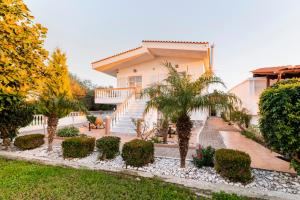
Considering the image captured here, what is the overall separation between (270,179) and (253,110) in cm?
804

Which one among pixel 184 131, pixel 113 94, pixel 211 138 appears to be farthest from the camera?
pixel 113 94

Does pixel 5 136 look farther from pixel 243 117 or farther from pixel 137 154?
pixel 243 117

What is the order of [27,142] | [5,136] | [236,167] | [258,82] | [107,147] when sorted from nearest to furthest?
1. [236,167]
2. [107,147]
3. [27,142]
4. [5,136]
5. [258,82]

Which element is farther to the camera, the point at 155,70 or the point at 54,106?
the point at 155,70

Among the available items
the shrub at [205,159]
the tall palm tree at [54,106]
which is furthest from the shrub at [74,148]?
the shrub at [205,159]

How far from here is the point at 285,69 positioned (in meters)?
10.3

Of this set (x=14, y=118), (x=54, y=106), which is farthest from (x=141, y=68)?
(x=14, y=118)

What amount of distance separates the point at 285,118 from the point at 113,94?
13379 millimetres

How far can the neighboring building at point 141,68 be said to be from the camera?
12484 millimetres

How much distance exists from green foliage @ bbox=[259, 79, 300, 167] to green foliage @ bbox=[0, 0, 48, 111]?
588 cm

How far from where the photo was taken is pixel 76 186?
4.10 m

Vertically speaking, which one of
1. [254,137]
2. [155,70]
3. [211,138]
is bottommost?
[211,138]

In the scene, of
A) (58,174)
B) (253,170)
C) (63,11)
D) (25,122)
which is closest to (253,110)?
(253,170)

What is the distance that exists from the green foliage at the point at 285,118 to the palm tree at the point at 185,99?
956 mm
